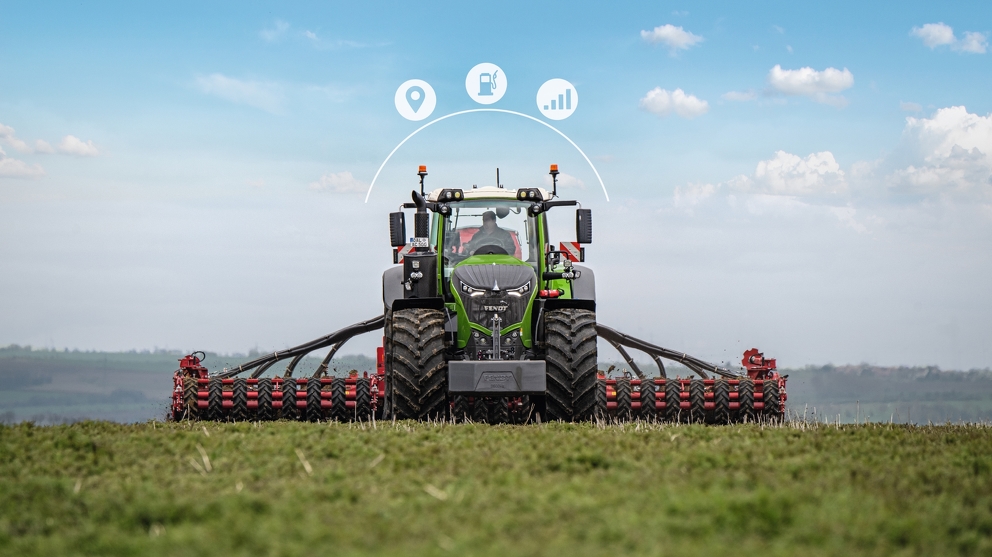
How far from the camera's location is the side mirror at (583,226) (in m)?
13.3

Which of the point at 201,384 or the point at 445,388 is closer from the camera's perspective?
the point at 445,388

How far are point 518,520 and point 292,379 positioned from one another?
9800 mm

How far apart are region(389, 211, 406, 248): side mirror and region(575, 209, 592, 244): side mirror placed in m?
2.25

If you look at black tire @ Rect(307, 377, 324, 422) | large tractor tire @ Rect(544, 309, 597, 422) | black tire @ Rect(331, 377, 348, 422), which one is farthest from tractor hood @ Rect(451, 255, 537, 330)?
black tire @ Rect(307, 377, 324, 422)

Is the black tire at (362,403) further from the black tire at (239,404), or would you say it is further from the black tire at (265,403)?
the black tire at (239,404)

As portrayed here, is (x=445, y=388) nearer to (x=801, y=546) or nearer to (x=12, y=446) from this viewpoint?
(x=12, y=446)

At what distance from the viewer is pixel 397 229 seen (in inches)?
518

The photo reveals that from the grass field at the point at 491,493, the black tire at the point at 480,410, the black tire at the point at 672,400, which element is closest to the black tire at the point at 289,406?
the black tire at the point at 480,410

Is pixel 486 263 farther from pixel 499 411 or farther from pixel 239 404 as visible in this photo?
pixel 239 404

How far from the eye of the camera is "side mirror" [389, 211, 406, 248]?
13125 millimetres

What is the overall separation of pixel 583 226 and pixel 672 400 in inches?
121

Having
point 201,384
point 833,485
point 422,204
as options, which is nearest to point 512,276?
point 422,204

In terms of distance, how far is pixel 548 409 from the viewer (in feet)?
41.4

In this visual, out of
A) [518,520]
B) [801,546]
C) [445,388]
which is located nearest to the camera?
[801,546]
